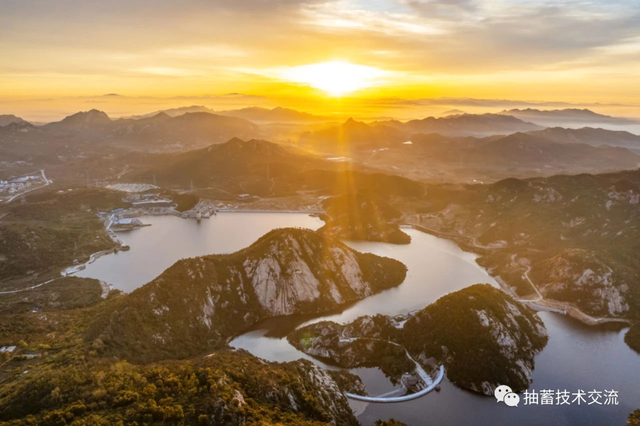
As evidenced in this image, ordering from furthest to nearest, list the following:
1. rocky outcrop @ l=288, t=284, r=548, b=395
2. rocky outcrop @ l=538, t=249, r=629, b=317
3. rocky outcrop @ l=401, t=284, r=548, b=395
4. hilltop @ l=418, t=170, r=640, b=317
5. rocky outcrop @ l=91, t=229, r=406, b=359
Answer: hilltop @ l=418, t=170, r=640, b=317 → rocky outcrop @ l=538, t=249, r=629, b=317 → rocky outcrop @ l=91, t=229, r=406, b=359 → rocky outcrop @ l=288, t=284, r=548, b=395 → rocky outcrop @ l=401, t=284, r=548, b=395

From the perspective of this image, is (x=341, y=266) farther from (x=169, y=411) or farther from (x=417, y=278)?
(x=169, y=411)

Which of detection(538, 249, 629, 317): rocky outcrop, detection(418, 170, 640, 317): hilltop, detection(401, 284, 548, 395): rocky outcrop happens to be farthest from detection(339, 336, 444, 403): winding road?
detection(418, 170, 640, 317): hilltop

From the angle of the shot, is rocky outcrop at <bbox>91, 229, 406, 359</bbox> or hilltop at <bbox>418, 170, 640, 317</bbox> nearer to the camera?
rocky outcrop at <bbox>91, 229, 406, 359</bbox>

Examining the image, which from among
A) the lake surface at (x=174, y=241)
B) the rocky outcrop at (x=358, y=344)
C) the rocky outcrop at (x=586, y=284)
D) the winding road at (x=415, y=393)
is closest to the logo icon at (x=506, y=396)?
the winding road at (x=415, y=393)

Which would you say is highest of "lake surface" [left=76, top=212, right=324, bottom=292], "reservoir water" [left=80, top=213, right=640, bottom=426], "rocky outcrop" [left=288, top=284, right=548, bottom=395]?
"rocky outcrop" [left=288, top=284, right=548, bottom=395]

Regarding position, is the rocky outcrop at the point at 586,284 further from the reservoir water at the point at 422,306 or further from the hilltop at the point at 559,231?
the reservoir water at the point at 422,306

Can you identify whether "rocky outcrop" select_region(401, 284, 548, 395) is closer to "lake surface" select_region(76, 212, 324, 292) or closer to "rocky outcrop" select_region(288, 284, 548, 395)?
"rocky outcrop" select_region(288, 284, 548, 395)
